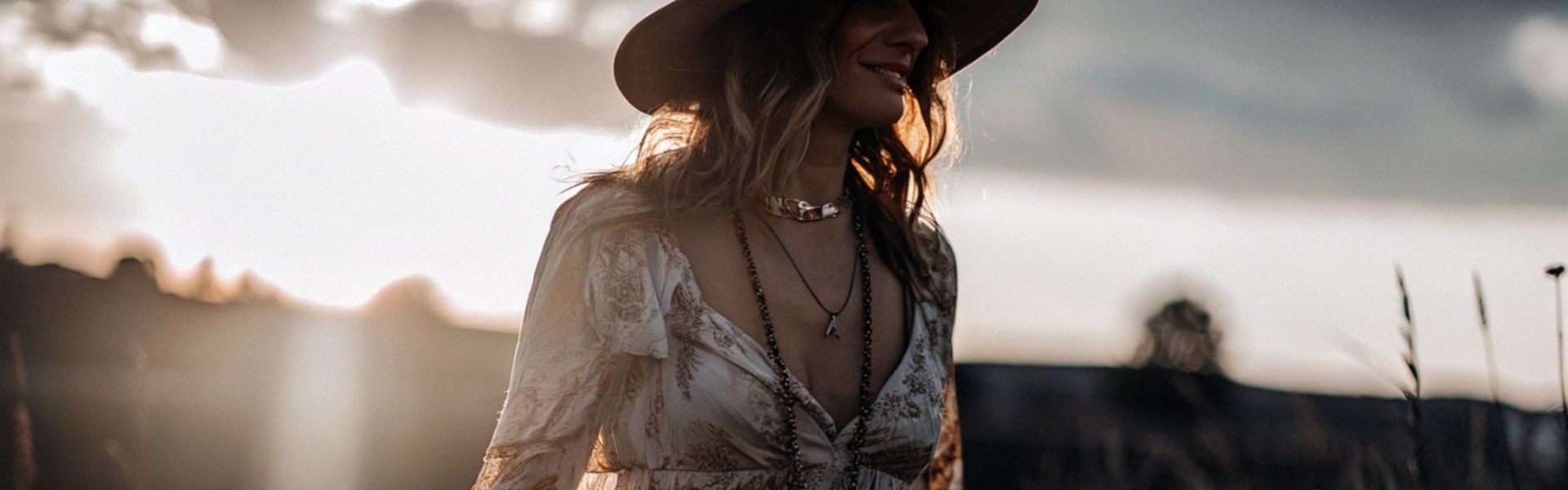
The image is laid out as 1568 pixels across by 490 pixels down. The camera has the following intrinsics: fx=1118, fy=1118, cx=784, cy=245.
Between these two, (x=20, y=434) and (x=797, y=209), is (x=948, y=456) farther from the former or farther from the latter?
(x=20, y=434)

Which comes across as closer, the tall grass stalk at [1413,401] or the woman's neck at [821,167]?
the tall grass stalk at [1413,401]

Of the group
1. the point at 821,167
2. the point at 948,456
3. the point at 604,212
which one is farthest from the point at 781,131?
the point at 948,456

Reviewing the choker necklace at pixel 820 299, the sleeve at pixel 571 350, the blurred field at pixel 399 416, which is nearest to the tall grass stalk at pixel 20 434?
the blurred field at pixel 399 416

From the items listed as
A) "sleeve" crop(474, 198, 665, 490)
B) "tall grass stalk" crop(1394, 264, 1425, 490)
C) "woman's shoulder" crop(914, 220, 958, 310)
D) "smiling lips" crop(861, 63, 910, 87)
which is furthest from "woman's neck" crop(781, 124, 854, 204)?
"tall grass stalk" crop(1394, 264, 1425, 490)

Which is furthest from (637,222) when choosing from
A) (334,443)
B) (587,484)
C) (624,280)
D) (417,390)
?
(417,390)

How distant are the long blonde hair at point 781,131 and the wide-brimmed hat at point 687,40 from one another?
35mm

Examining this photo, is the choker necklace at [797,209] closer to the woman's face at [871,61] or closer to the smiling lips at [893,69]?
the woman's face at [871,61]

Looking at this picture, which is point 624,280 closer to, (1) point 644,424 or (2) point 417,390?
(1) point 644,424

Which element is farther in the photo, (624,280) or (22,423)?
(624,280)

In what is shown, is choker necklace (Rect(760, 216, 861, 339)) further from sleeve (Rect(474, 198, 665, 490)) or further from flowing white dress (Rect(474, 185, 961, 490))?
sleeve (Rect(474, 198, 665, 490))

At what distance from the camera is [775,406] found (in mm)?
1968

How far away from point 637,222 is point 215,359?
2594 centimetres

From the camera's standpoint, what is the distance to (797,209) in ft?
7.49

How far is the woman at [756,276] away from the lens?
1.94 meters
